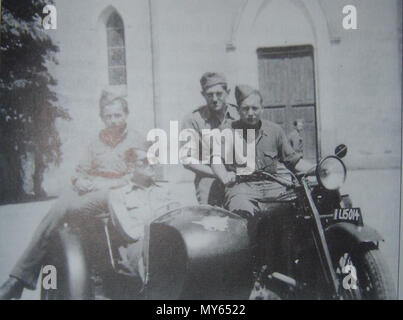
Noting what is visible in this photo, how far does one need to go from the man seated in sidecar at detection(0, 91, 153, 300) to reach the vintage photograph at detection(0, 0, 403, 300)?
10 mm

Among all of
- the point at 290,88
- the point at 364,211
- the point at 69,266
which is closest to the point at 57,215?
the point at 69,266

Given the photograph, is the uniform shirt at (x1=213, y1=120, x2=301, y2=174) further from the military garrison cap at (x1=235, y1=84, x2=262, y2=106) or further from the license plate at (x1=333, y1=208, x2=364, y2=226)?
the license plate at (x1=333, y1=208, x2=364, y2=226)

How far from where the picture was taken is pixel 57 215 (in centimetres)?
265

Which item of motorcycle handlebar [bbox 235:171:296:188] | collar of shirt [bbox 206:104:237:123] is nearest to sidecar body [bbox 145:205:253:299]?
motorcycle handlebar [bbox 235:171:296:188]

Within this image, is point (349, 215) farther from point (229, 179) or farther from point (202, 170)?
point (202, 170)

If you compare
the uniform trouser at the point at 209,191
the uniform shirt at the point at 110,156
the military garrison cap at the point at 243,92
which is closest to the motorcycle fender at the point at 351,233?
the uniform trouser at the point at 209,191

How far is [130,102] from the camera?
3193mm

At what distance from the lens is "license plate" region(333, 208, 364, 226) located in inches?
87.0

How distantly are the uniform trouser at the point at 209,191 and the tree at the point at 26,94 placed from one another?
111cm

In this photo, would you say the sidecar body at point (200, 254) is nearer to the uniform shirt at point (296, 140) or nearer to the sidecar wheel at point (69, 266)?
the sidecar wheel at point (69, 266)

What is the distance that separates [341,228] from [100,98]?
1.96 meters

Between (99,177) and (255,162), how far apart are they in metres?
1.09
